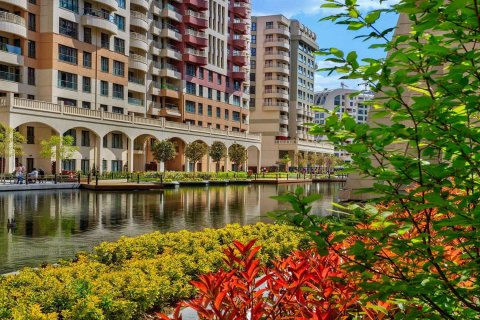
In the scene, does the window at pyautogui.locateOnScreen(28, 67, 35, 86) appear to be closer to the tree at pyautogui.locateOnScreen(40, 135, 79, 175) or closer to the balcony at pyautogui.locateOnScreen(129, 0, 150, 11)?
the tree at pyautogui.locateOnScreen(40, 135, 79, 175)

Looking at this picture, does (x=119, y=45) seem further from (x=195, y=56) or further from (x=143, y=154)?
(x=195, y=56)

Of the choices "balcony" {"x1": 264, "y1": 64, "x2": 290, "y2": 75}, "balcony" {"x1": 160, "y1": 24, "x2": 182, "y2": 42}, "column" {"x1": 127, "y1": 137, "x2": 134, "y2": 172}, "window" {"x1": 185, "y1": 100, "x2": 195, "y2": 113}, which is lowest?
"column" {"x1": 127, "y1": 137, "x2": 134, "y2": 172}

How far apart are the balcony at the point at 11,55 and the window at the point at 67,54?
14.3 ft

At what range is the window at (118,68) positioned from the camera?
196ft

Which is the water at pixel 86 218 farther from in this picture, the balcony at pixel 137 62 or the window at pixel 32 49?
the balcony at pixel 137 62

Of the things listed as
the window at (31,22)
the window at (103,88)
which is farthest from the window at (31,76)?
the window at (103,88)

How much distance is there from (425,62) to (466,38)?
1.15ft

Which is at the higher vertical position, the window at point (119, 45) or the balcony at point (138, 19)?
the balcony at point (138, 19)

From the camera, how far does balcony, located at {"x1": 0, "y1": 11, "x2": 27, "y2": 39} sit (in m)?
45.6

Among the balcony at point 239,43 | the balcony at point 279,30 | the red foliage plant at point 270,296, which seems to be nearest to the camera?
the red foliage plant at point 270,296

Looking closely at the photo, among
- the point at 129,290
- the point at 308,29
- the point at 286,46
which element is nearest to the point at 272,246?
the point at 129,290

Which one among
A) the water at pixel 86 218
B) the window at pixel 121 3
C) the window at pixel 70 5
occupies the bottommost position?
the water at pixel 86 218

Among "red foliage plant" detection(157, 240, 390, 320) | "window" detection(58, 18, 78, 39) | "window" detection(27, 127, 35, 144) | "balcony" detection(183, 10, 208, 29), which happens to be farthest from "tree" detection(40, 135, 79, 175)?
"red foliage plant" detection(157, 240, 390, 320)

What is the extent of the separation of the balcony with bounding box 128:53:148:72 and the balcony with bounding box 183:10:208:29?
429 inches
